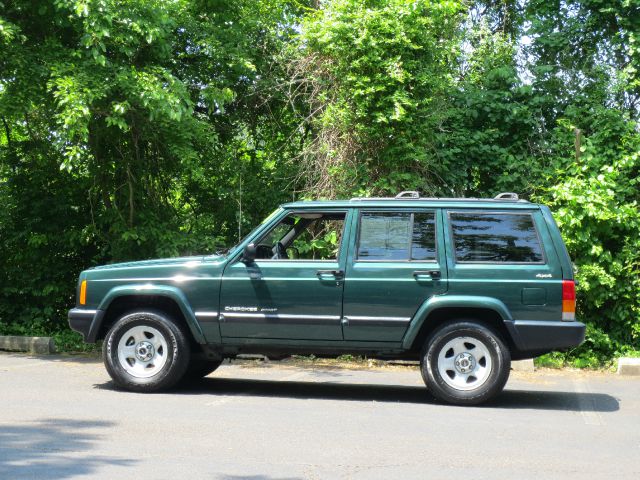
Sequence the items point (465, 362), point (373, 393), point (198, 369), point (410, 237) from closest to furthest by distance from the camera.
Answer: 1. point (465, 362)
2. point (410, 237)
3. point (373, 393)
4. point (198, 369)

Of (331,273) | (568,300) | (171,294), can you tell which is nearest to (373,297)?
(331,273)

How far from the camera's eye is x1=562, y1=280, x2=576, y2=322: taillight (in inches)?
319

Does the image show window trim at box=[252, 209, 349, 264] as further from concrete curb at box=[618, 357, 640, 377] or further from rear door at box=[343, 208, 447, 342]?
concrete curb at box=[618, 357, 640, 377]

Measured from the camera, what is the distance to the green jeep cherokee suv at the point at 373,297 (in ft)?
26.9

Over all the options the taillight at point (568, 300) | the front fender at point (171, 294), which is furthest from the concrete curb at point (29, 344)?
the taillight at point (568, 300)

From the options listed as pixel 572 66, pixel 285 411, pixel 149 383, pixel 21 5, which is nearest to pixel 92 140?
pixel 21 5

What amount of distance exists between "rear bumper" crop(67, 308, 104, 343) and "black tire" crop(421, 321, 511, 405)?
3331 millimetres

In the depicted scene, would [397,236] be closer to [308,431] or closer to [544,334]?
[544,334]

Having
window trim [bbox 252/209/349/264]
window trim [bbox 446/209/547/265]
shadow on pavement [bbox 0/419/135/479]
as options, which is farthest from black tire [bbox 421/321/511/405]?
shadow on pavement [bbox 0/419/135/479]

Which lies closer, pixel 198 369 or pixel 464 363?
pixel 464 363

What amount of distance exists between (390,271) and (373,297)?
0.31m

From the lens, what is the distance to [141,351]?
8.79 meters

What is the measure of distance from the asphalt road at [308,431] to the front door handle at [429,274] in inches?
49.5

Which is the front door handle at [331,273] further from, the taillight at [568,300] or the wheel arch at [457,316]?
the taillight at [568,300]
